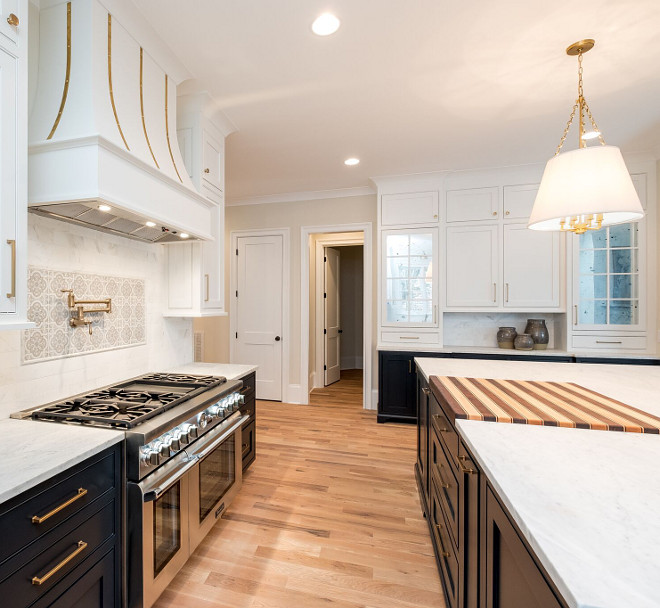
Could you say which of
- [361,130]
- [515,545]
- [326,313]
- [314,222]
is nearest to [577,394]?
[515,545]

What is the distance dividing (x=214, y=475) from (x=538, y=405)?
161 centimetres

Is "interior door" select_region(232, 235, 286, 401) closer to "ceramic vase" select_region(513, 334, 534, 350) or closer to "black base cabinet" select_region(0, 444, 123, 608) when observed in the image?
"ceramic vase" select_region(513, 334, 534, 350)

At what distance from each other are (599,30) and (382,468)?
3.02 metres

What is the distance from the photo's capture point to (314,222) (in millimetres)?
4301

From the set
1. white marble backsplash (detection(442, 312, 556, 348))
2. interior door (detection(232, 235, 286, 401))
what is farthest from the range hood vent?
white marble backsplash (detection(442, 312, 556, 348))

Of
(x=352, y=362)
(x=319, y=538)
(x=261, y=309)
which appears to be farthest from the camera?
(x=352, y=362)

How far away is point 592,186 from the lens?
1.35 m

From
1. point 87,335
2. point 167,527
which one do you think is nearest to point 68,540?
point 167,527

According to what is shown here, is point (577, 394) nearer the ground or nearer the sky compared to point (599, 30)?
nearer the ground

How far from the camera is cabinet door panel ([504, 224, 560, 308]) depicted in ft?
11.2

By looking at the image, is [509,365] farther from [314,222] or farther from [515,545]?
[314,222]

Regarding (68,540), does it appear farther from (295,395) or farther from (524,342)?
(524,342)

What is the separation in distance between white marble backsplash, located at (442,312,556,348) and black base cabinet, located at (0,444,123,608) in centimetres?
348

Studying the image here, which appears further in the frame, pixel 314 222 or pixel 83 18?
pixel 314 222
